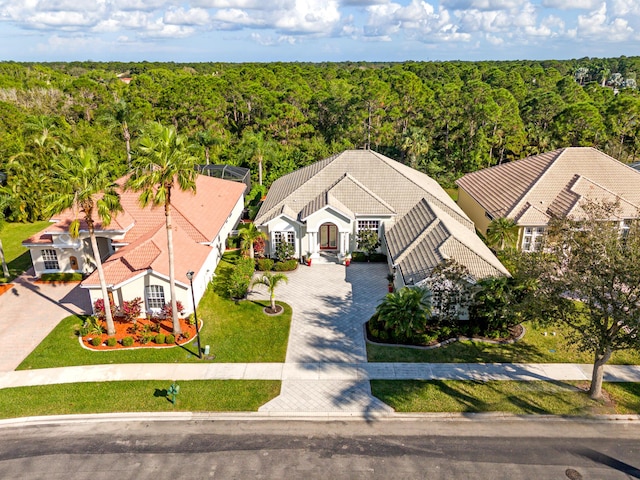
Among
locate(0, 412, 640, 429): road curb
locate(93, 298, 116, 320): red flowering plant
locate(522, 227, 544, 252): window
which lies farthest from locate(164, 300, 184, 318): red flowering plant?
locate(522, 227, 544, 252): window

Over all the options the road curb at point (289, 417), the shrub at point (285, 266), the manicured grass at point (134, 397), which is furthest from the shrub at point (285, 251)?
the road curb at point (289, 417)

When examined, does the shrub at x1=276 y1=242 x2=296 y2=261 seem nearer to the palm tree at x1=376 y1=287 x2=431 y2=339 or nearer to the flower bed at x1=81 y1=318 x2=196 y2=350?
the flower bed at x1=81 y1=318 x2=196 y2=350

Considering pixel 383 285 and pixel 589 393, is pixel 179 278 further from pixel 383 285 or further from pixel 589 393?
pixel 589 393

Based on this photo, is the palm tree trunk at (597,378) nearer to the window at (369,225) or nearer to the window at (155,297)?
the window at (369,225)

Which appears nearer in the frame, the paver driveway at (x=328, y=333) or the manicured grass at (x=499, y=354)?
the paver driveway at (x=328, y=333)

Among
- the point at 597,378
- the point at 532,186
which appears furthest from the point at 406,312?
the point at 532,186

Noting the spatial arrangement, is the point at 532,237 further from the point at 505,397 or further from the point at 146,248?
the point at 146,248

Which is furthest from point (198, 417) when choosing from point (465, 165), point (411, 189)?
point (465, 165)
